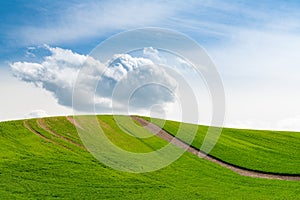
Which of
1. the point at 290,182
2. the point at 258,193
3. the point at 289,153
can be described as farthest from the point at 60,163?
the point at 289,153

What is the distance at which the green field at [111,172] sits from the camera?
110 ft

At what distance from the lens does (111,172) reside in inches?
1506

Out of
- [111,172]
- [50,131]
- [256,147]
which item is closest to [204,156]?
[256,147]

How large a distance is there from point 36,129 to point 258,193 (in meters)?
27.0

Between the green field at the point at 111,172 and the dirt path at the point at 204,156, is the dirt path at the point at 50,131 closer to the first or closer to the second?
the green field at the point at 111,172

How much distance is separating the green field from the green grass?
13 centimetres

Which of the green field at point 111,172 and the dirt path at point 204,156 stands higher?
the dirt path at point 204,156

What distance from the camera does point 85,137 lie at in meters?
47.8

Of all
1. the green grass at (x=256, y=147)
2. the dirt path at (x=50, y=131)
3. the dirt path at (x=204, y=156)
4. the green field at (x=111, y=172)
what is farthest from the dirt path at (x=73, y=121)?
the green grass at (x=256, y=147)

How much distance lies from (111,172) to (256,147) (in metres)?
25.3

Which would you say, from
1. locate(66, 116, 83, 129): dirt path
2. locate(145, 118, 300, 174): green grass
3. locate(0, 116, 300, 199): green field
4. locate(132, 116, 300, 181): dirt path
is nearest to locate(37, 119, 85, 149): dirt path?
locate(0, 116, 300, 199): green field

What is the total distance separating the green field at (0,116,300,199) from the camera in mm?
33531

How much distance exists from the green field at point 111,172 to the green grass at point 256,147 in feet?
0.44

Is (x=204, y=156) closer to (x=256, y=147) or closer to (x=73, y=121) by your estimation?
(x=256, y=147)
